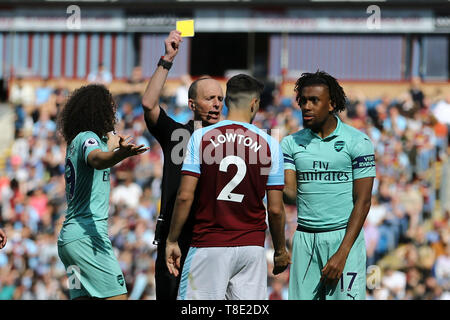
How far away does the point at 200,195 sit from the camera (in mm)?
4883

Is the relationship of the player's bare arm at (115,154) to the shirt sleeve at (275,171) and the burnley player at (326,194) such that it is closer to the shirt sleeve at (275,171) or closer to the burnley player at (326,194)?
the shirt sleeve at (275,171)

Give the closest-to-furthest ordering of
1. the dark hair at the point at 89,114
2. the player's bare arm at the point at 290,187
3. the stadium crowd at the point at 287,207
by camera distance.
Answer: the player's bare arm at the point at 290,187 → the dark hair at the point at 89,114 → the stadium crowd at the point at 287,207

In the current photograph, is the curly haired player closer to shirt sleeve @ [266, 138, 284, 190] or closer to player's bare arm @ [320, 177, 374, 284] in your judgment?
shirt sleeve @ [266, 138, 284, 190]

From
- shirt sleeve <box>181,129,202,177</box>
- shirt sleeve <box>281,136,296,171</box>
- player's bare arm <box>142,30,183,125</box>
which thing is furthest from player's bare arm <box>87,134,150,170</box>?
shirt sleeve <box>281,136,296,171</box>

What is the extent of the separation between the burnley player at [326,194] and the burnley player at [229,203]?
1.56 ft

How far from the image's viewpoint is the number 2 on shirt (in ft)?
15.8

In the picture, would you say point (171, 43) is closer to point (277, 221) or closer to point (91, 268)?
point (277, 221)

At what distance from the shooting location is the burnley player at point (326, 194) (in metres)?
5.30

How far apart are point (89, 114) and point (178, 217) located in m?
→ 1.26

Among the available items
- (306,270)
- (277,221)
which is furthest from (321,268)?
(277,221)

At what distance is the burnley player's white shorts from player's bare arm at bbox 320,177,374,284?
52 cm

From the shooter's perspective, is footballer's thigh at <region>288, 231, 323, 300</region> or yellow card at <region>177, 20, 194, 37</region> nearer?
yellow card at <region>177, 20, 194, 37</region>

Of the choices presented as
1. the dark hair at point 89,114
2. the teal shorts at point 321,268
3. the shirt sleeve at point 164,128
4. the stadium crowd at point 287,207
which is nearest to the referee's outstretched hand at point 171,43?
the shirt sleeve at point 164,128
